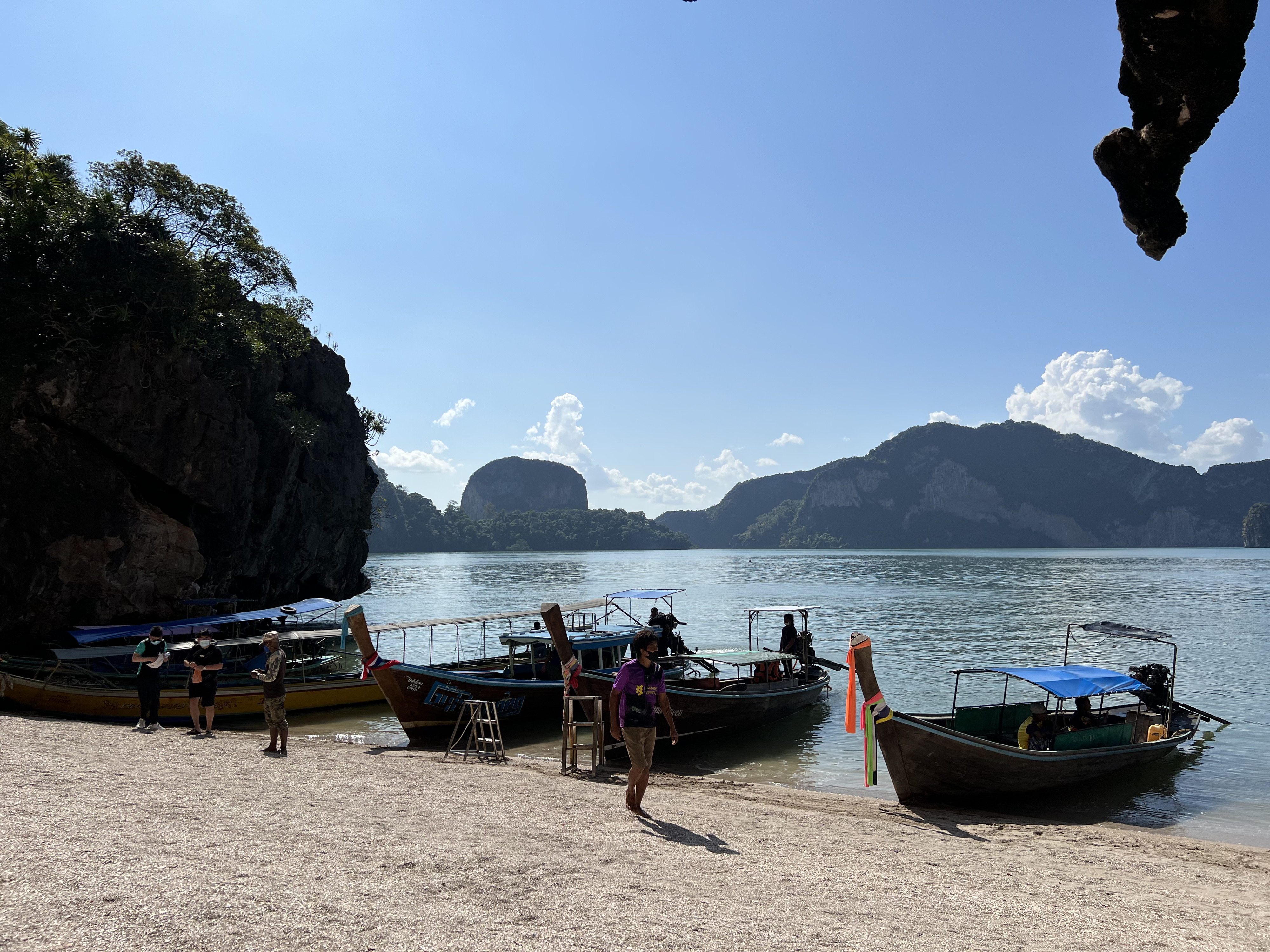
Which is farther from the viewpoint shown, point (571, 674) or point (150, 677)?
point (150, 677)

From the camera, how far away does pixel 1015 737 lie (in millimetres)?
14500

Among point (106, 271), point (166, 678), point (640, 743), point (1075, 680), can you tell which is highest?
point (106, 271)

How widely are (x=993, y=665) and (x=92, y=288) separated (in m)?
35.6

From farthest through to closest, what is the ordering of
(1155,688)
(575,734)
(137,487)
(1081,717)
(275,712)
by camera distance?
(137,487) → (1155,688) → (1081,717) → (575,734) → (275,712)

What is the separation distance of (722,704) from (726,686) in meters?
1.88

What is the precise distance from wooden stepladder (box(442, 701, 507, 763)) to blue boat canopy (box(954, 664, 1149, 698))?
8.25 meters

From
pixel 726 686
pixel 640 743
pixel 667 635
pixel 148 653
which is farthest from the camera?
pixel 667 635

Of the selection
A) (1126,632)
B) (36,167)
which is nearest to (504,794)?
(1126,632)

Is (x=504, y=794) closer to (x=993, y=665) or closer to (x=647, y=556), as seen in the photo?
(x=993, y=665)

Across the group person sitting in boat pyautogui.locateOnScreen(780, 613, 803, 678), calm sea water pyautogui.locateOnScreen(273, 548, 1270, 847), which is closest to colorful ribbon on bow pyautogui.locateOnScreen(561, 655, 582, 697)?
calm sea water pyautogui.locateOnScreen(273, 548, 1270, 847)

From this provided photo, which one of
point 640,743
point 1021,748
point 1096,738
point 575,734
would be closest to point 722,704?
point 575,734

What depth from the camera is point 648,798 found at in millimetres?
10008

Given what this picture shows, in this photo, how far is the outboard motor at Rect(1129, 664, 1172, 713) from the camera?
52.5 ft

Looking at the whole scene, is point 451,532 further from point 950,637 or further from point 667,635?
point 667,635
